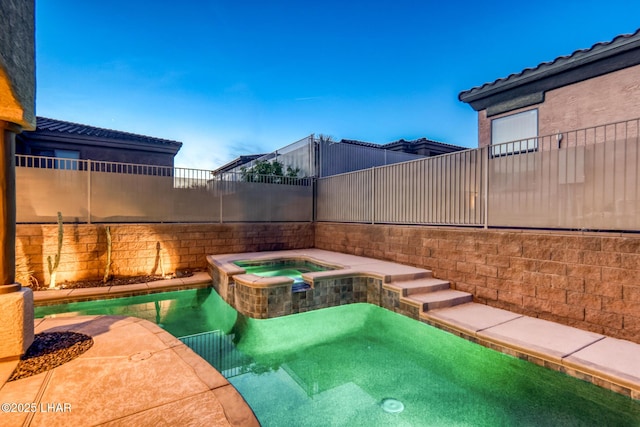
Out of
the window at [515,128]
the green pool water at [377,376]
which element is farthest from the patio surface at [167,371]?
the window at [515,128]

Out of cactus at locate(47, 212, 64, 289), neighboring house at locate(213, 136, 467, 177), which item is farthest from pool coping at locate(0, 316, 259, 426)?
neighboring house at locate(213, 136, 467, 177)

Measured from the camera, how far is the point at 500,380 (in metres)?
2.88

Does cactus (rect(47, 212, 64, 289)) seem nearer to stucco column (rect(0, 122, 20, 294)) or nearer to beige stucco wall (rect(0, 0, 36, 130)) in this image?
stucco column (rect(0, 122, 20, 294))

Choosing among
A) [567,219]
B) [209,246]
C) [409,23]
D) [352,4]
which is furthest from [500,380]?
[409,23]

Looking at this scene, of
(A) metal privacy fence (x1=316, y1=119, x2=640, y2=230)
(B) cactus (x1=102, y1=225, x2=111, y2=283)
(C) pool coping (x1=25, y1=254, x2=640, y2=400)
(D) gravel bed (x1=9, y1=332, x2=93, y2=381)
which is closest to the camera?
(D) gravel bed (x1=9, y1=332, x2=93, y2=381)

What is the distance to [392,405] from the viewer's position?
2594mm

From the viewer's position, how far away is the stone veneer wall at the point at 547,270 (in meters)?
3.27

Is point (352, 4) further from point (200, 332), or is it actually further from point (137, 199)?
point (200, 332)

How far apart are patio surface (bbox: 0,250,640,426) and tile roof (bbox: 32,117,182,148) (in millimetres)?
10054

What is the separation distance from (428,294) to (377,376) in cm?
203

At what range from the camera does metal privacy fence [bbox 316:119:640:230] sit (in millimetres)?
3484

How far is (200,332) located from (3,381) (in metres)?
2.18

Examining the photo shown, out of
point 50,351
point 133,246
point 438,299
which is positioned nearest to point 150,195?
point 133,246

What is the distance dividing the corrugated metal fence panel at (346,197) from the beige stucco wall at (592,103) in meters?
4.31
